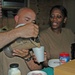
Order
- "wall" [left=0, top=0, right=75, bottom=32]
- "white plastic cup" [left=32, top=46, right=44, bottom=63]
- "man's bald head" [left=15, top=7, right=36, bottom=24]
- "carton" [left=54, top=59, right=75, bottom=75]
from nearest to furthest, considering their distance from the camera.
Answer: "carton" [left=54, top=59, right=75, bottom=75] → "white plastic cup" [left=32, top=46, right=44, bottom=63] → "man's bald head" [left=15, top=7, right=36, bottom=24] → "wall" [left=0, top=0, right=75, bottom=32]

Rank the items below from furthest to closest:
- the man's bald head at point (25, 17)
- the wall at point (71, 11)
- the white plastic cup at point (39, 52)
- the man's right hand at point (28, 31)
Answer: the wall at point (71, 11), the man's bald head at point (25, 17), the white plastic cup at point (39, 52), the man's right hand at point (28, 31)

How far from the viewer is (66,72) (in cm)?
84

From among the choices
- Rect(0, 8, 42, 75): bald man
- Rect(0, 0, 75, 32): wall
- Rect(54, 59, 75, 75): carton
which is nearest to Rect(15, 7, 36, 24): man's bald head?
Rect(0, 8, 42, 75): bald man

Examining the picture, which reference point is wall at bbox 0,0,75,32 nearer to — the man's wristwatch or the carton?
the man's wristwatch

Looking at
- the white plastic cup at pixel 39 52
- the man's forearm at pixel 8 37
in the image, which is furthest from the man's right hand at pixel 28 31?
the white plastic cup at pixel 39 52

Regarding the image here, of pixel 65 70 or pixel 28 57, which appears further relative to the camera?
pixel 28 57

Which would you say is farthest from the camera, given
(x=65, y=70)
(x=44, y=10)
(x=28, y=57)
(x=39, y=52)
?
(x=44, y=10)

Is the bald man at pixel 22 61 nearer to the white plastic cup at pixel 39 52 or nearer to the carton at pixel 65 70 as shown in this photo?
the white plastic cup at pixel 39 52

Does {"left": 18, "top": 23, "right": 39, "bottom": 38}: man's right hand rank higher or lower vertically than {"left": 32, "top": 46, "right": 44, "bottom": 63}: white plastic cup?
higher

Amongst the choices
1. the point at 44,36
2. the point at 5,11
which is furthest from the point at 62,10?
the point at 5,11

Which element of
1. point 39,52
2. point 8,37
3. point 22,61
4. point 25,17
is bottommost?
point 22,61

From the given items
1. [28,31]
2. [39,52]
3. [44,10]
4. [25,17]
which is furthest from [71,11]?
[28,31]

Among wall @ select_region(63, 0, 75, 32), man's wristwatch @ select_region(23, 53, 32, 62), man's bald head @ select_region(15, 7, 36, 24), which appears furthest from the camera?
wall @ select_region(63, 0, 75, 32)

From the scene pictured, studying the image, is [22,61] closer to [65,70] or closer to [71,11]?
[65,70]
